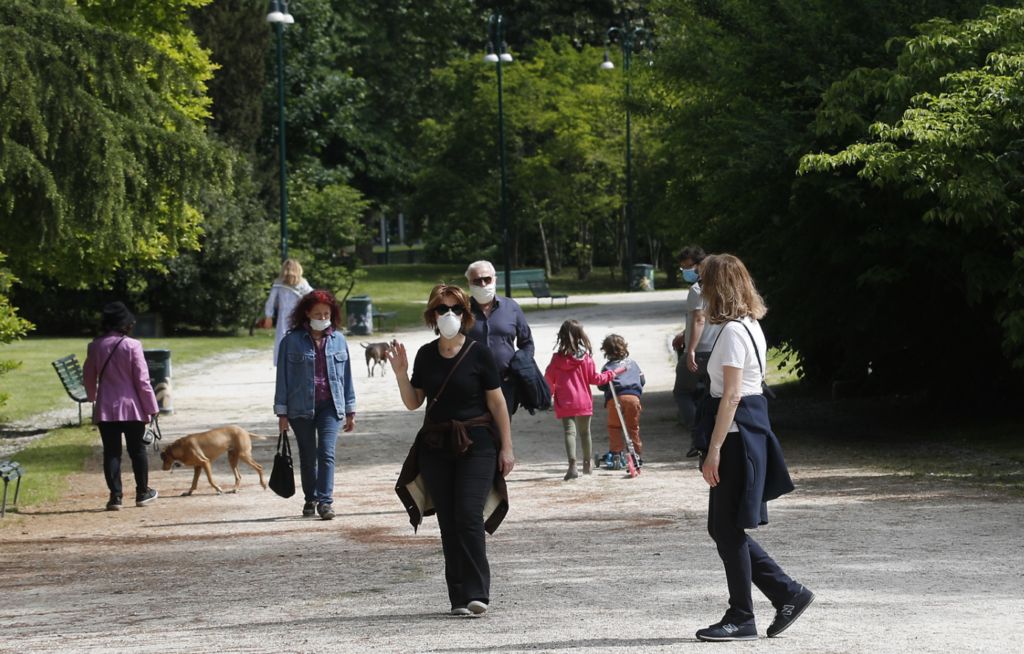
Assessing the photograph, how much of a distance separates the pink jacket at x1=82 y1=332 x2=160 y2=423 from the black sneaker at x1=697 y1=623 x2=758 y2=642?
618 cm

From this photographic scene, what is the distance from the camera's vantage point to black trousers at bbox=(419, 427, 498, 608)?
5516 mm

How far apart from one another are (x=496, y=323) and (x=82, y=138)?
467 cm

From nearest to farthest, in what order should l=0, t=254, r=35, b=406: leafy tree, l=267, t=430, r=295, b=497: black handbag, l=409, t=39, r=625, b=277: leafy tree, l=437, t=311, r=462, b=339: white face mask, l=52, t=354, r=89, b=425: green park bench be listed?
l=437, t=311, r=462, b=339: white face mask → l=267, t=430, r=295, b=497: black handbag → l=0, t=254, r=35, b=406: leafy tree → l=52, t=354, r=89, b=425: green park bench → l=409, t=39, r=625, b=277: leafy tree

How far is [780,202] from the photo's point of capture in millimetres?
13250

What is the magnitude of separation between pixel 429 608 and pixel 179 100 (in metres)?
16.9

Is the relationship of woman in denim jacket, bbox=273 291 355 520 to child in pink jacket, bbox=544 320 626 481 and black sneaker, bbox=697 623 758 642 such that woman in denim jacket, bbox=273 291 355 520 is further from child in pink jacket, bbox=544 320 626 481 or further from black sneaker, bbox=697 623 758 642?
black sneaker, bbox=697 623 758 642

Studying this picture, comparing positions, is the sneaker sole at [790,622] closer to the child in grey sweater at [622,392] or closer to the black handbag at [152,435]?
the child in grey sweater at [622,392]

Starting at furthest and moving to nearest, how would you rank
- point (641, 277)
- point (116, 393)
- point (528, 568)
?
point (641, 277)
point (116, 393)
point (528, 568)

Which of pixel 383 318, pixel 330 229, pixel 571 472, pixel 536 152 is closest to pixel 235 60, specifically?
pixel 330 229

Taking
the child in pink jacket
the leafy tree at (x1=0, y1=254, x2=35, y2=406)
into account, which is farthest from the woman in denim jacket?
the leafy tree at (x1=0, y1=254, x2=35, y2=406)

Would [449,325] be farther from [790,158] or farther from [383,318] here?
[383,318]

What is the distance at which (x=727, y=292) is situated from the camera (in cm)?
496

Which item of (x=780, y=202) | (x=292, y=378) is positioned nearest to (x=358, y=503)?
(x=292, y=378)

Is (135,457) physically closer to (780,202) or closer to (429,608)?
(429,608)
